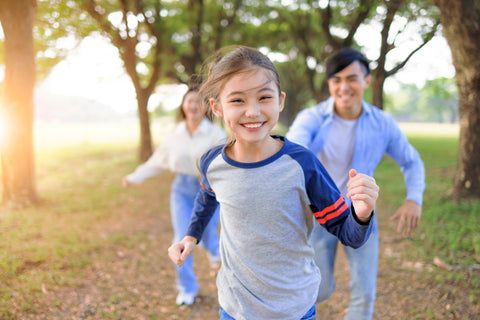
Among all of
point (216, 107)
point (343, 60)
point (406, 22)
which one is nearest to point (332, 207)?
point (216, 107)

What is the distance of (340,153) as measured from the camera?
312 centimetres

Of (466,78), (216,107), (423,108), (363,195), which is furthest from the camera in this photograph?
(423,108)

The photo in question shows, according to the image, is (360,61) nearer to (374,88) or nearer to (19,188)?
(19,188)

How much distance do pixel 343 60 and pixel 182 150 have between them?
229 cm

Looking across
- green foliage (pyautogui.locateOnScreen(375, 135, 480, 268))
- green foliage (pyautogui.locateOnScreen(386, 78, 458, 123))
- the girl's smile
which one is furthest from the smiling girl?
green foliage (pyautogui.locateOnScreen(386, 78, 458, 123))

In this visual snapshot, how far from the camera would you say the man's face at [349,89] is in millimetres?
3141

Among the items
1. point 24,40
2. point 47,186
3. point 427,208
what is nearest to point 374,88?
point 427,208

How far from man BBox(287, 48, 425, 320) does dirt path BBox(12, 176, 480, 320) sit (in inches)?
61.3

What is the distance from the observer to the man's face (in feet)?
10.3

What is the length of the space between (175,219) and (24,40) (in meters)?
5.24

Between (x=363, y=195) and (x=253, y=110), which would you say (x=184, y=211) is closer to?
(x=253, y=110)

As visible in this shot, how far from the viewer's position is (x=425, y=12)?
930 cm

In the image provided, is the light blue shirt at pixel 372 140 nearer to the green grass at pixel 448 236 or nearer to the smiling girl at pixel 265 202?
the smiling girl at pixel 265 202

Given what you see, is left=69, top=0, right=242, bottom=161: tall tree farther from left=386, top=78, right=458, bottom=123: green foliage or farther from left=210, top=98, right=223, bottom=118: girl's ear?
left=386, top=78, right=458, bottom=123: green foliage
